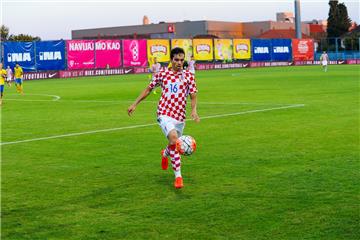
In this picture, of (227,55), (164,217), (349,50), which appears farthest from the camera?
(349,50)

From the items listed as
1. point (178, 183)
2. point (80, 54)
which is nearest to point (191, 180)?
point (178, 183)

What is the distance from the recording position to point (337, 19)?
112m

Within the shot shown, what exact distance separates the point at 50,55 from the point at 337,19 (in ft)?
220

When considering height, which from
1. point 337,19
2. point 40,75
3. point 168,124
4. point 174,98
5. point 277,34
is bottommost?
point 168,124

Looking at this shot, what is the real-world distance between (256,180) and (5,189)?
11.8 ft

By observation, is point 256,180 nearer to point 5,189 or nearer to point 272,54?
point 5,189

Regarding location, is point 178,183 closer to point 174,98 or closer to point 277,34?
point 174,98

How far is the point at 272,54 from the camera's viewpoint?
256ft

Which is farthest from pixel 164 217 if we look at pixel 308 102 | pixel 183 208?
pixel 308 102

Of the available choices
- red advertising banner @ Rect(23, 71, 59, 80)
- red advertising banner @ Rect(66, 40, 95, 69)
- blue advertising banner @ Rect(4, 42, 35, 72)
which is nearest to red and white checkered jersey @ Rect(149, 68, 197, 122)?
blue advertising banner @ Rect(4, 42, 35, 72)

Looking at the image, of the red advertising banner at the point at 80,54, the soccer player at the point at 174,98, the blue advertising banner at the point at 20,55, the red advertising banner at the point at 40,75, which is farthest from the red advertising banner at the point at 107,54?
the soccer player at the point at 174,98

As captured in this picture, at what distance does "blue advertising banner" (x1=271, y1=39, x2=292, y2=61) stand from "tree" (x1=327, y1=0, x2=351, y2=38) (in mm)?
34612

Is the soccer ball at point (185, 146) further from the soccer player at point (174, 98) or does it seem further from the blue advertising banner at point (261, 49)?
the blue advertising banner at point (261, 49)

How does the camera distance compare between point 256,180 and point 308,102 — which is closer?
point 256,180
